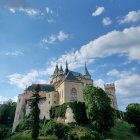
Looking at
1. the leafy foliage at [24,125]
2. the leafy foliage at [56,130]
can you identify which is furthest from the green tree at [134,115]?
the leafy foliage at [24,125]

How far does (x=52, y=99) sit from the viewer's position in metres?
82.9

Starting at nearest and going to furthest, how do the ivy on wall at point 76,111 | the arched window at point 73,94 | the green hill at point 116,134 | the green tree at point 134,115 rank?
the green hill at point 116,134, the green tree at point 134,115, the ivy on wall at point 76,111, the arched window at point 73,94

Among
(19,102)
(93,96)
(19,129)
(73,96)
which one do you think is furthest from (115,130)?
(19,102)

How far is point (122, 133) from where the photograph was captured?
6656 centimetres

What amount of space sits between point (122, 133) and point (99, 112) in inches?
402

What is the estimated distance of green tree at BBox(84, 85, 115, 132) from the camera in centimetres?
6222

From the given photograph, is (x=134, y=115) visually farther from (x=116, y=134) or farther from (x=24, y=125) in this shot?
(x=24, y=125)

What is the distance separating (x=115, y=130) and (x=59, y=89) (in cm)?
2593

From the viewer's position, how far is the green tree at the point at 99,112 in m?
62.2

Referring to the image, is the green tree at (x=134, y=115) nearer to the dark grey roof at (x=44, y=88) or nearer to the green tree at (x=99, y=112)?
the green tree at (x=99, y=112)

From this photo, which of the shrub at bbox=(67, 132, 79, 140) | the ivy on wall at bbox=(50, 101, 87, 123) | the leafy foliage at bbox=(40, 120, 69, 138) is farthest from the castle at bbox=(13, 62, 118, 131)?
the shrub at bbox=(67, 132, 79, 140)

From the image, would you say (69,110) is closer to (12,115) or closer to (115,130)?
(115,130)

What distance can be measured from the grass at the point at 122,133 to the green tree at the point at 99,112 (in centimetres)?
251

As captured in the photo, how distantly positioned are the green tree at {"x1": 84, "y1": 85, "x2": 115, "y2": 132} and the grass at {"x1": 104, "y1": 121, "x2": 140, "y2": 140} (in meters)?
2.51
